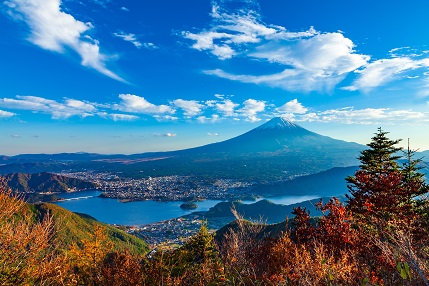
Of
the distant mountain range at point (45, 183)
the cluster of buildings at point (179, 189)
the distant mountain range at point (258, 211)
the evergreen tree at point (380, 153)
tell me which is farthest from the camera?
the distant mountain range at point (45, 183)

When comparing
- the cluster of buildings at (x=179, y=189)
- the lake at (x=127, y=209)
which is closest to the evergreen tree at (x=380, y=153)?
the lake at (x=127, y=209)

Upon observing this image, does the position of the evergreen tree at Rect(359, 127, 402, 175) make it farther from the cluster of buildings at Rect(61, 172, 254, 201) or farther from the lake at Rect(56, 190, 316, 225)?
the cluster of buildings at Rect(61, 172, 254, 201)

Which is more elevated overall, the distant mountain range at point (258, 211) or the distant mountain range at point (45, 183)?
the distant mountain range at point (45, 183)

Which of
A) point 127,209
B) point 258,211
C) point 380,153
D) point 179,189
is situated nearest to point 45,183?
point 179,189

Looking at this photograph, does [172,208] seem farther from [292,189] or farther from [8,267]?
[8,267]

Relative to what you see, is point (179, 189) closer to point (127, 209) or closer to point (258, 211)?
point (127, 209)

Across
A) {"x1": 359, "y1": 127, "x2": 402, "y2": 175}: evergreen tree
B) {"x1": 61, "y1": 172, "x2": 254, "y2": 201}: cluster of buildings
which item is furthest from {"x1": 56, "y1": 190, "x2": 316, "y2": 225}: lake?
{"x1": 359, "y1": 127, "x2": 402, "y2": 175}: evergreen tree

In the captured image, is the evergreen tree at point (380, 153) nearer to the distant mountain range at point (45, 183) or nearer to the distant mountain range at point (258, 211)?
the distant mountain range at point (258, 211)

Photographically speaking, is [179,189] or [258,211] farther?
[179,189]
